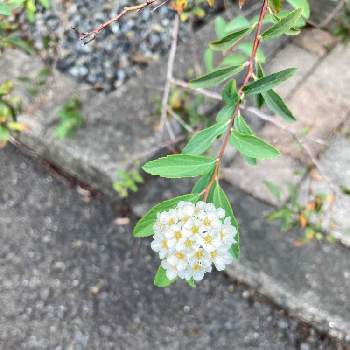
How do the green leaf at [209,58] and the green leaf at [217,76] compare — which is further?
Result: the green leaf at [209,58]

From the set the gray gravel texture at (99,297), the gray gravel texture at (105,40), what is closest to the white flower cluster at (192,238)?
the gray gravel texture at (99,297)

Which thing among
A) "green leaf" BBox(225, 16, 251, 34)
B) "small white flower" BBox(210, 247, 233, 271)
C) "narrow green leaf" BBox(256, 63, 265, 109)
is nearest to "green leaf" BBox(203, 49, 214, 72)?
"green leaf" BBox(225, 16, 251, 34)

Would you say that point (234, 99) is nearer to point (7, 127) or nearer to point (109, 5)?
point (7, 127)

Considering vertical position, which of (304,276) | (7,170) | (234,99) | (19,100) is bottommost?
(304,276)

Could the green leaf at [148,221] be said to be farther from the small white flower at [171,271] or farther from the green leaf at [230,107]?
the green leaf at [230,107]

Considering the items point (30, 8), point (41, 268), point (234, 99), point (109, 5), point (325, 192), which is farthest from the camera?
point (109, 5)

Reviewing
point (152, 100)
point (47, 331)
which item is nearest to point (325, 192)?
point (152, 100)

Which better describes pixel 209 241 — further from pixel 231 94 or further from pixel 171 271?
pixel 231 94
